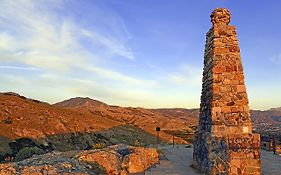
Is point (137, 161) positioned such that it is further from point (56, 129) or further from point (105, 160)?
point (56, 129)

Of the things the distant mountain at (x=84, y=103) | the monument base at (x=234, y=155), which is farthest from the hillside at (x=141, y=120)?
the distant mountain at (x=84, y=103)

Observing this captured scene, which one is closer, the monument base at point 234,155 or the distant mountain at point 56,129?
the monument base at point 234,155

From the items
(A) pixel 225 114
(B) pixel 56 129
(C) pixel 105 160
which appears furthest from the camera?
(B) pixel 56 129

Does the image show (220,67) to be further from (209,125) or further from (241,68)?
(209,125)

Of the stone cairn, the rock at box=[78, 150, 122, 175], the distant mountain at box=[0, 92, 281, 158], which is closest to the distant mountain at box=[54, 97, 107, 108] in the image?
the distant mountain at box=[0, 92, 281, 158]

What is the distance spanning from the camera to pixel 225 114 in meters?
11.5

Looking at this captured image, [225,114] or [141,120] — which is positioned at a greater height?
[225,114]

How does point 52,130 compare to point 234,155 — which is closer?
point 234,155

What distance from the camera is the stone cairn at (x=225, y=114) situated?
10953mm

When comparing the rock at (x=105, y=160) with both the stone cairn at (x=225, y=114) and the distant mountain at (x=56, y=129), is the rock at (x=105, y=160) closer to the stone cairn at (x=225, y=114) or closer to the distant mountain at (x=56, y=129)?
the stone cairn at (x=225, y=114)

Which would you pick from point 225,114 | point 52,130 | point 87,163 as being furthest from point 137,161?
point 52,130

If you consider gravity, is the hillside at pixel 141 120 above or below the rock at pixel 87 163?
above

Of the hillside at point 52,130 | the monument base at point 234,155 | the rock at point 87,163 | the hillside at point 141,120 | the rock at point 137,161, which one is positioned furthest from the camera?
the hillside at point 141,120

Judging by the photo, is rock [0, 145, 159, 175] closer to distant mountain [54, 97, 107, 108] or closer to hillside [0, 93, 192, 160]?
A: hillside [0, 93, 192, 160]
